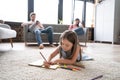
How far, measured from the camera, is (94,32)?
646 centimetres

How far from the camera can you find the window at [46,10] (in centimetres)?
586

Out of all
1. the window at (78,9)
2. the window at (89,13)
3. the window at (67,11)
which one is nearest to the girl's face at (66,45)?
the window at (67,11)

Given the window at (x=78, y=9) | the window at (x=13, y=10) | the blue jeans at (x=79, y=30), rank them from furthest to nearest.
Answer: the window at (x=78, y=9)
the window at (x=13, y=10)
the blue jeans at (x=79, y=30)

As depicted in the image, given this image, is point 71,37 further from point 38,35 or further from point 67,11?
point 67,11

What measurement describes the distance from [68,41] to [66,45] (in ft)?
0.13

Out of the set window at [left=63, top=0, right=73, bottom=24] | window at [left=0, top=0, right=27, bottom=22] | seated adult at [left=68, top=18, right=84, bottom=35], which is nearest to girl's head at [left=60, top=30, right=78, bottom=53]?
seated adult at [left=68, top=18, right=84, bottom=35]

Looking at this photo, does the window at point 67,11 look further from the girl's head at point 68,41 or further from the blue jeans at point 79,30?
the girl's head at point 68,41

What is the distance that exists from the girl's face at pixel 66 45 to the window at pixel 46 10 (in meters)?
4.39

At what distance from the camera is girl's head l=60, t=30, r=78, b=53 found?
1.54 metres

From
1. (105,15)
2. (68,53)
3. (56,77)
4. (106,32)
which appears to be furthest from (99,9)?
(56,77)

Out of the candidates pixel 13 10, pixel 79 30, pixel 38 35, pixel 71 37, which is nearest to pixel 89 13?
pixel 79 30

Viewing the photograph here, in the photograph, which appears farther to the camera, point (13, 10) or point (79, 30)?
point (13, 10)

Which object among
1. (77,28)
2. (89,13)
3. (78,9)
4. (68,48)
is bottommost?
(68,48)

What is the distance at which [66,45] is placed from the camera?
1555 millimetres
